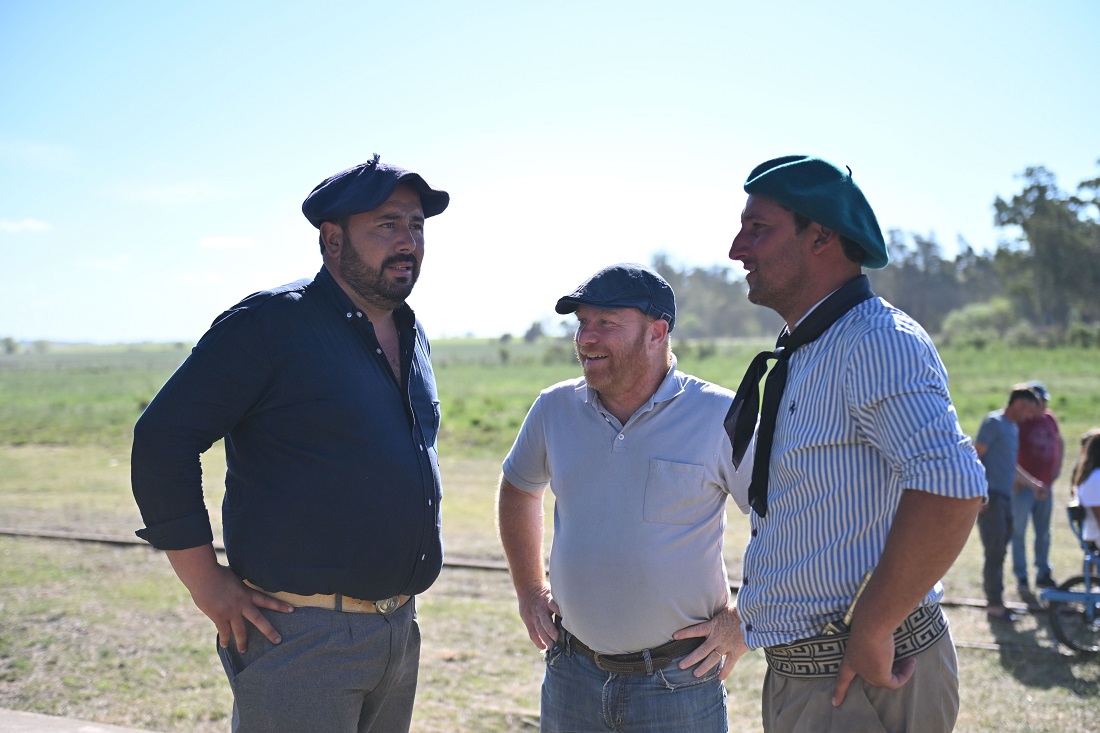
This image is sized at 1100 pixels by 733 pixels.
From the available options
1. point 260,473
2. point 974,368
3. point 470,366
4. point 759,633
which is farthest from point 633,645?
point 470,366

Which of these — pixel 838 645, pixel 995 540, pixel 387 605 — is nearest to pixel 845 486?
pixel 838 645

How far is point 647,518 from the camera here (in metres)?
2.72

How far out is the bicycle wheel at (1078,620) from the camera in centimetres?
659

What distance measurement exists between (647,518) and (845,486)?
37.0 inches

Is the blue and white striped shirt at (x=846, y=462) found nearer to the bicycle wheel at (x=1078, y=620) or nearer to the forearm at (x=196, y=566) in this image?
the forearm at (x=196, y=566)

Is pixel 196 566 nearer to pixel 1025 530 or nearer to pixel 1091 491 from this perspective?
pixel 1091 491

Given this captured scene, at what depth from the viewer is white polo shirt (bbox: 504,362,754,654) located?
8.82 feet

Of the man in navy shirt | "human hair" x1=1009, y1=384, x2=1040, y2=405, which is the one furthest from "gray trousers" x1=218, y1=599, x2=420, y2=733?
"human hair" x1=1009, y1=384, x2=1040, y2=405

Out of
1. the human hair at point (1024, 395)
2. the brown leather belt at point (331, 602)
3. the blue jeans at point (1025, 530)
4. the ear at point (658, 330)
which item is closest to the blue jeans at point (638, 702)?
the brown leather belt at point (331, 602)

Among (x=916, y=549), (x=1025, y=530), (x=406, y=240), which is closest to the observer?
(x=916, y=549)

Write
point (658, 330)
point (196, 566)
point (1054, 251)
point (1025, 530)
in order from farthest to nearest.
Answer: point (1054, 251) < point (1025, 530) < point (658, 330) < point (196, 566)

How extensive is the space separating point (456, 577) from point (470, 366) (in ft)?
242

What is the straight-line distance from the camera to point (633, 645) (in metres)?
2.68

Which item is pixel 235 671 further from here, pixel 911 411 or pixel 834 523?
pixel 911 411
